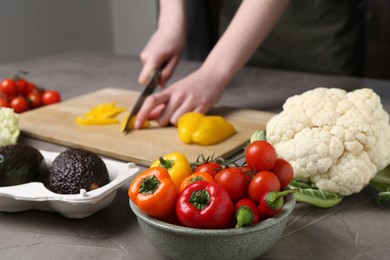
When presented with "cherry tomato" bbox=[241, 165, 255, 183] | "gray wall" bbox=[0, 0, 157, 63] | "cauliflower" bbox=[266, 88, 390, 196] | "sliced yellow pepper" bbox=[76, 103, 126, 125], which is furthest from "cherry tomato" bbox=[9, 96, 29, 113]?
"gray wall" bbox=[0, 0, 157, 63]

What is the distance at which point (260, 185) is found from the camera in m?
0.91

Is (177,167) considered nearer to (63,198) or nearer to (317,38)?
(63,198)

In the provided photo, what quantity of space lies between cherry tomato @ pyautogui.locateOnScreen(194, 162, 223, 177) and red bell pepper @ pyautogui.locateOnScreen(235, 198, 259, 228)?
0.29ft

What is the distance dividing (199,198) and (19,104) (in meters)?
1.12

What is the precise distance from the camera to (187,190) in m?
0.89

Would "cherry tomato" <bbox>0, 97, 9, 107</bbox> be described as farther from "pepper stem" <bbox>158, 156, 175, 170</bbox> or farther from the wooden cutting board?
"pepper stem" <bbox>158, 156, 175, 170</bbox>

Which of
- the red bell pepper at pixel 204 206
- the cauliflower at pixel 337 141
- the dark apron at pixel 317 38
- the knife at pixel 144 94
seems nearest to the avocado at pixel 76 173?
the red bell pepper at pixel 204 206

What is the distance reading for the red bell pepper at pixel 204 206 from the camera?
0.87 meters

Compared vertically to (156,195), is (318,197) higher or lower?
lower

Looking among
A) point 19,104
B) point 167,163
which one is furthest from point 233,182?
point 19,104

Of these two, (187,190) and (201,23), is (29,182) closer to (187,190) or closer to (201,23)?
(187,190)

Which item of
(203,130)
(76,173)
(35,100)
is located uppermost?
(76,173)

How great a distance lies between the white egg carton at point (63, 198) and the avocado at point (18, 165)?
0.04 m

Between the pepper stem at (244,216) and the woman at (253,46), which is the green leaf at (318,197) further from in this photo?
the woman at (253,46)
